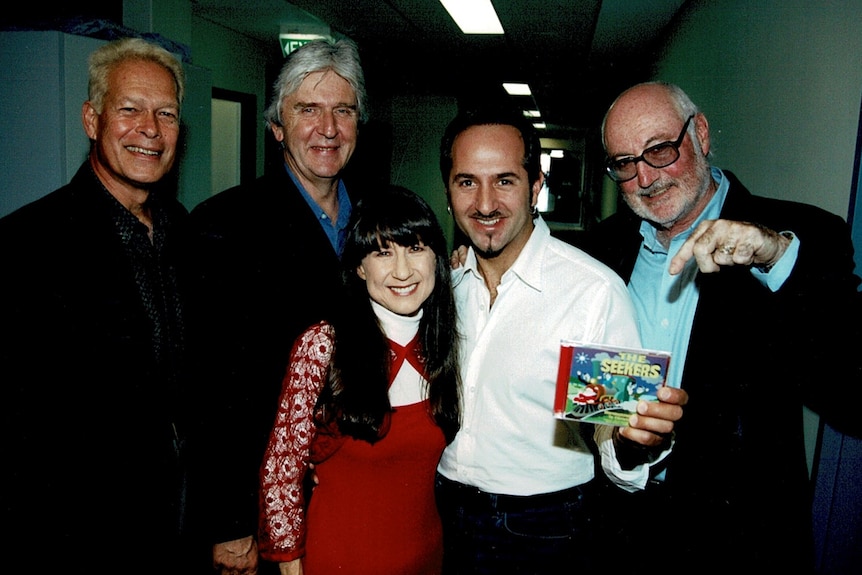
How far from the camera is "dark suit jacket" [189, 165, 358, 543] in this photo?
1.77m

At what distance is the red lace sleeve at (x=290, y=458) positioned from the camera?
1.59 meters

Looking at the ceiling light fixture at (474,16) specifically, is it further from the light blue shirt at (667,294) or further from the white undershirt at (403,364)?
the white undershirt at (403,364)

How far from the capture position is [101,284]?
1.92 m

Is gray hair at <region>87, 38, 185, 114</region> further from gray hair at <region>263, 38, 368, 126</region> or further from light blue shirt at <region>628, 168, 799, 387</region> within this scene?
light blue shirt at <region>628, 168, 799, 387</region>

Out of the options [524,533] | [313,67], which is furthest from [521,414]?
[313,67]

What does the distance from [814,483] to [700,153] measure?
1.09 m

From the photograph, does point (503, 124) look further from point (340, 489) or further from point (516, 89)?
point (516, 89)

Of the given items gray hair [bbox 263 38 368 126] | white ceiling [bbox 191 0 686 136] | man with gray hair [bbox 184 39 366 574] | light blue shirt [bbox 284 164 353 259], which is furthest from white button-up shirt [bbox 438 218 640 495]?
white ceiling [bbox 191 0 686 136]

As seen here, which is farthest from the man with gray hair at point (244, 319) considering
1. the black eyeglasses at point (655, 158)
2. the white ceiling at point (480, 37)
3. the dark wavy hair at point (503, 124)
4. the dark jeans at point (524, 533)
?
the white ceiling at point (480, 37)

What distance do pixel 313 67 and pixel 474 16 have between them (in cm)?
398

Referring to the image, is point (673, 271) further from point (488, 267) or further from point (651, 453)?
point (488, 267)

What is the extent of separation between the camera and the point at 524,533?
1.72 metres

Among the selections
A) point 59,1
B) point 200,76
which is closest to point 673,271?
point 200,76

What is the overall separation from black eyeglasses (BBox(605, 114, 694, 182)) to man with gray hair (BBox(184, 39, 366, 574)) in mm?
1017
